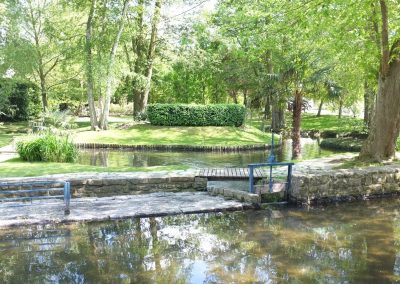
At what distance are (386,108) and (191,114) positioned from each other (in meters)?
13.8

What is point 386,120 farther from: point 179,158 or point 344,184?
point 179,158

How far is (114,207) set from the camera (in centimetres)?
841

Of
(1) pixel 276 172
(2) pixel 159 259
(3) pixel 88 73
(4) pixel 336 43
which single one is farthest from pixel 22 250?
(3) pixel 88 73

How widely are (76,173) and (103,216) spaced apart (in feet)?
10.7

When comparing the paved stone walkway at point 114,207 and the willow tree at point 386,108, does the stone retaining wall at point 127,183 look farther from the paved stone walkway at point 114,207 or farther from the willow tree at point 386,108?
the willow tree at point 386,108

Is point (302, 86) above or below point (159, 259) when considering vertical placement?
above

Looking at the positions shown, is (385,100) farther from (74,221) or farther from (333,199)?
(74,221)

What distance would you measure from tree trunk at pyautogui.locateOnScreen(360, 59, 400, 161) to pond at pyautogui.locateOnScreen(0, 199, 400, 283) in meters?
3.80

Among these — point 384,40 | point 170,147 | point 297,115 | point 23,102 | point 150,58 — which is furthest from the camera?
point 23,102

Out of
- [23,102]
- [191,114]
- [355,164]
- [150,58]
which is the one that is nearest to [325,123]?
[191,114]

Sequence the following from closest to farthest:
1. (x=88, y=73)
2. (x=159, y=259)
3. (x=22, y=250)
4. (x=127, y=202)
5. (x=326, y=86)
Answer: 1. (x=159, y=259)
2. (x=22, y=250)
3. (x=127, y=202)
4. (x=326, y=86)
5. (x=88, y=73)

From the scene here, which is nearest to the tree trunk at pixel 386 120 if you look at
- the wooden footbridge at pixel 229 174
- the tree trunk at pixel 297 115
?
the tree trunk at pixel 297 115

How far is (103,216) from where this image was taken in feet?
25.4

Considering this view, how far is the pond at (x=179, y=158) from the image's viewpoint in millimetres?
15531
